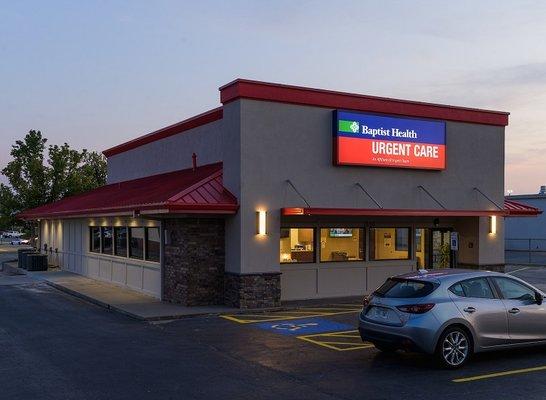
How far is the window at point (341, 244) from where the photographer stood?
62.6 feet

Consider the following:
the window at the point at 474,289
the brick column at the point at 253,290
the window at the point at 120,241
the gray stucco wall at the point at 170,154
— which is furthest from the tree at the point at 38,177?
the window at the point at 474,289

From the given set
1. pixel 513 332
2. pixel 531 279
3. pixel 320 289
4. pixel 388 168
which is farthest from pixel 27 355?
pixel 531 279

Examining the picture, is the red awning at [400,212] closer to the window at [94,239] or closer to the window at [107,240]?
the window at [107,240]

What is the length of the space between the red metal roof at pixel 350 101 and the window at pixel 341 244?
3.80m

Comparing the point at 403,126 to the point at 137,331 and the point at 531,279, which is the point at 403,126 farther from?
the point at 531,279

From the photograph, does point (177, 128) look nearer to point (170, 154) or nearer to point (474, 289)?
point (170, 154)

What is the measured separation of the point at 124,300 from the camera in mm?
18266

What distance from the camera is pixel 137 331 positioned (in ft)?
44.7

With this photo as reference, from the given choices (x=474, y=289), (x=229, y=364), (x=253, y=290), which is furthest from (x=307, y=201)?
(x=229, y=364)

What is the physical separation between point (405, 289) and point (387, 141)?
9231 millimetres

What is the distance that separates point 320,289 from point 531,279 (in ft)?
42.9

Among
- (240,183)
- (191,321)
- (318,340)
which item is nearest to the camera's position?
(318,340)

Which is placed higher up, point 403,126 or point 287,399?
point 403,126

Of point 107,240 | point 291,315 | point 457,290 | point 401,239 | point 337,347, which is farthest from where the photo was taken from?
Result: point 107,240
